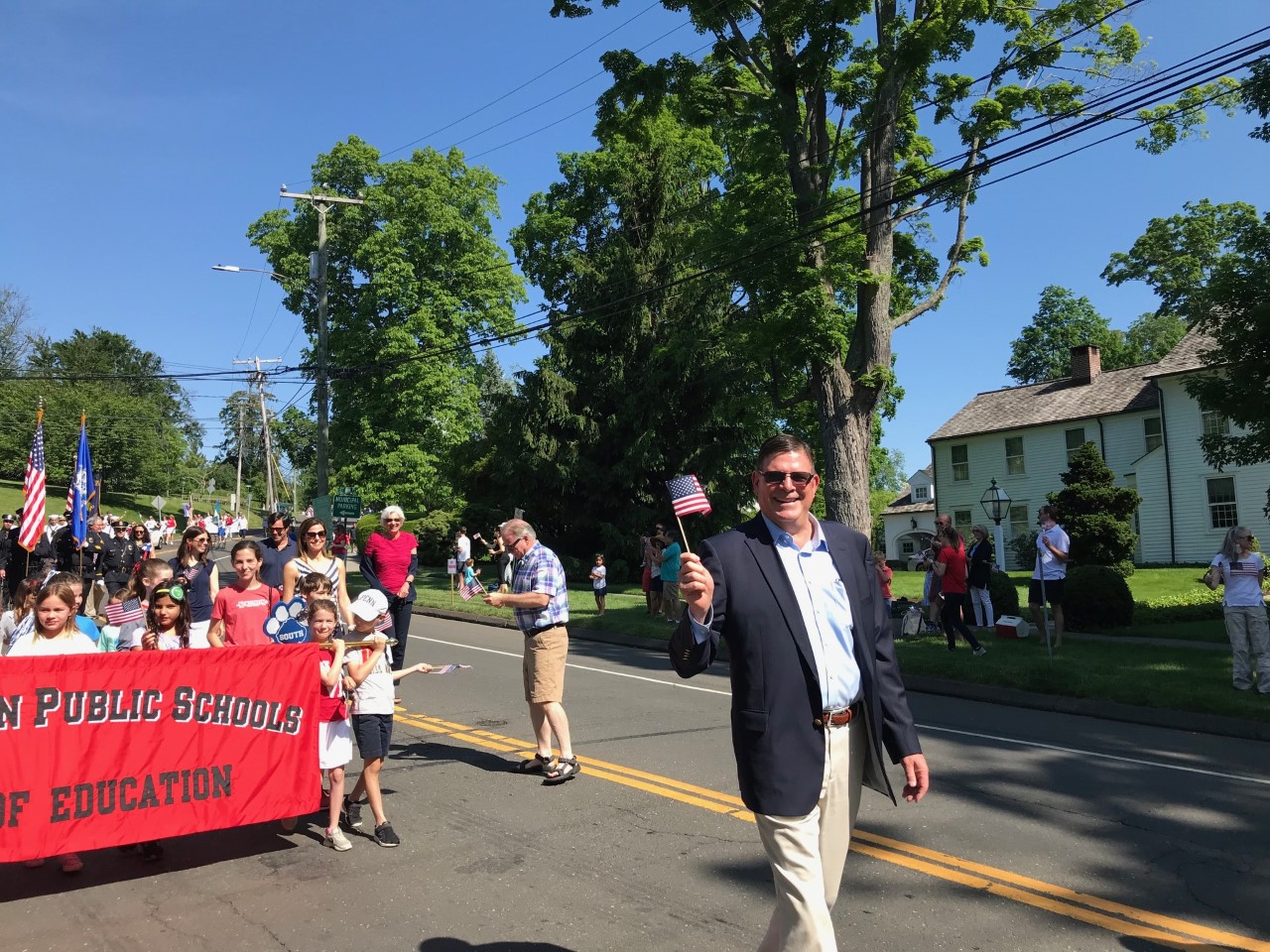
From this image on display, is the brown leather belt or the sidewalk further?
the sidewalk

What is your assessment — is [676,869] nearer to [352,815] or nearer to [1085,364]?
[352,815]

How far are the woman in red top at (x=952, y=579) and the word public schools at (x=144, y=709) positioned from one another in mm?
10431

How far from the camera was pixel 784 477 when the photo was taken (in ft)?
10.8

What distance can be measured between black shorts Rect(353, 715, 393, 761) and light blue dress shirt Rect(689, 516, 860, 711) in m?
3.76

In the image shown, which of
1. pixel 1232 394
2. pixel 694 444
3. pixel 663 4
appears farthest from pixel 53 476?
pixel 1232 394

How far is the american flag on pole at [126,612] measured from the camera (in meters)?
8.83

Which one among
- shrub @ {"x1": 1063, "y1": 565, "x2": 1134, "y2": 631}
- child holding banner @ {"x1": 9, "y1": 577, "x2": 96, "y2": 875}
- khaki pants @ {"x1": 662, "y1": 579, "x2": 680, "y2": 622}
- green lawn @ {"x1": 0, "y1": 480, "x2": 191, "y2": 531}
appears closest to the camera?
child holding banner @ {"x1": 9, "y1": 577, "x2": 96, "y2": 875}

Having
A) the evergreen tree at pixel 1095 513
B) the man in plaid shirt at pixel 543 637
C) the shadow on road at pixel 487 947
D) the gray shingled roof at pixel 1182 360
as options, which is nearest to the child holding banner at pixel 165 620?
the man in plaid shirt at pixel 543 637

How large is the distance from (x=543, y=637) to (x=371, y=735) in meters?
1.69

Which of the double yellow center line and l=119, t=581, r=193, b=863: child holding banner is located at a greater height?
l=119, t=581, r=193, b=863: child holding banner

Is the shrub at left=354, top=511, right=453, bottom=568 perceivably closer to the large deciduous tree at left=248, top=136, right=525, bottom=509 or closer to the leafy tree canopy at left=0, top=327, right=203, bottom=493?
the large deciduous tree at left=248, top=136, right=525, bottom=509

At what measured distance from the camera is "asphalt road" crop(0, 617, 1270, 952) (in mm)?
4523

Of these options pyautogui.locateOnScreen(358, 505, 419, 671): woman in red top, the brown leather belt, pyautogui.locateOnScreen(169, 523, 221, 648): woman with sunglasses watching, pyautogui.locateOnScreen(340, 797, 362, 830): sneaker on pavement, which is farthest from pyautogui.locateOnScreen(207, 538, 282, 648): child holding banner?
the brown leather belt

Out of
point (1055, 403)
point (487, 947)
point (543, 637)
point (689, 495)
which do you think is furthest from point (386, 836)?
point (1055, 403)
